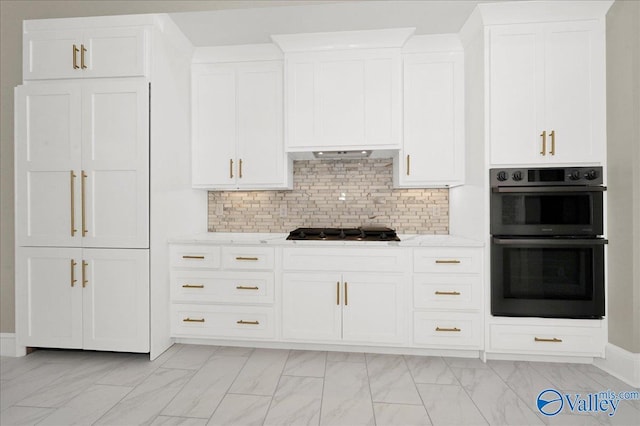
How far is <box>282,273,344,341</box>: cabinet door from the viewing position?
2.71 meters

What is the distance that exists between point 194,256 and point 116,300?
2.21 feet

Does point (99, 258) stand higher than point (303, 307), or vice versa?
point (99, 258)

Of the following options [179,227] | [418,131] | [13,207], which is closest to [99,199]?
[179,227]

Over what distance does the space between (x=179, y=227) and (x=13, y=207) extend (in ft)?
4.62

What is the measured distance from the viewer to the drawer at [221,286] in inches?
109

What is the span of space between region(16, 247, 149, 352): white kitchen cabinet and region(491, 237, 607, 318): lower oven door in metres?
2.86

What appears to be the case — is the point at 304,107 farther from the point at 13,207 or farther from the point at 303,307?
the point at 13,207

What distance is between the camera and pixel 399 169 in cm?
299

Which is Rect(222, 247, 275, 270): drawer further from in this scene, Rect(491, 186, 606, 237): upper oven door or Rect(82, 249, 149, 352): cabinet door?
Rect(491, 186, 606, 237): upper oven door

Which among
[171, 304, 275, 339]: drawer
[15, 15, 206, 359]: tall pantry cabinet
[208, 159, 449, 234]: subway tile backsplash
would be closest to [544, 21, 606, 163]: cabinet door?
[208, 159, 449, 234]: subway tile backsplash

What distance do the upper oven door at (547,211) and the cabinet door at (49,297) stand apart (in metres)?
3.45

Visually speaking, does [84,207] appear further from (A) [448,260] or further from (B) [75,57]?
(A) [448,260]

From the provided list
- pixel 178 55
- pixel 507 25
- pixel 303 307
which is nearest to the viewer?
pixel 507 25

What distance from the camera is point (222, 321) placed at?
→ 2.81 m
